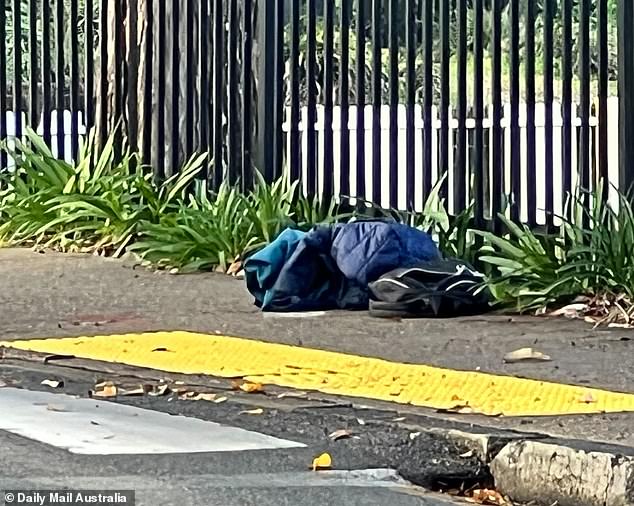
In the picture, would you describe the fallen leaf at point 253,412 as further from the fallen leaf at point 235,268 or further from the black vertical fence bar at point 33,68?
the black vertical fence bar at point 33,68

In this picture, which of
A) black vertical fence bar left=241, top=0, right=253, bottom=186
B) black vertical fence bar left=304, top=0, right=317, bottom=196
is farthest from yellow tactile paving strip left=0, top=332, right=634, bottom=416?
black vertical fence bar left=241, top=0, right=253, bottom=186

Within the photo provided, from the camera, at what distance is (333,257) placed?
8477 mm

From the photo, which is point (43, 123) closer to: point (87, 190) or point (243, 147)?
point (87, 190)

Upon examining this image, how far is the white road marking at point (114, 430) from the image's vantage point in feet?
16.9

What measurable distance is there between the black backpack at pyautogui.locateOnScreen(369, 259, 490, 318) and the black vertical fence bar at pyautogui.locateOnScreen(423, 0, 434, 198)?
1540mm

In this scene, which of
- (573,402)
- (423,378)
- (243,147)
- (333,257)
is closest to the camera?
(573,402)

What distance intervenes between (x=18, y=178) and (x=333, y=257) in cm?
424

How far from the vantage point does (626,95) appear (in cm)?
855

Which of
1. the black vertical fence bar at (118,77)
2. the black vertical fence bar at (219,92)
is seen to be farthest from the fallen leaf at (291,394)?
the black vertical fence bar at (118,77)

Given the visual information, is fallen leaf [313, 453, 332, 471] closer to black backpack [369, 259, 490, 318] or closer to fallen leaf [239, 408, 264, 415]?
fallen leaf [239, 408, 264, 415]

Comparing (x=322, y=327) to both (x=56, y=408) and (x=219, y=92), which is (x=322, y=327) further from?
(x=219, y=92)

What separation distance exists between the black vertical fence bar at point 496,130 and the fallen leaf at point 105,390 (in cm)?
346

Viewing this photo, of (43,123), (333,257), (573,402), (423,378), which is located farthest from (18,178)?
(573,402)

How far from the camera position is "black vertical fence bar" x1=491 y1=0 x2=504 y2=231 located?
9164mm
